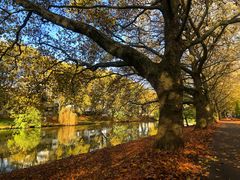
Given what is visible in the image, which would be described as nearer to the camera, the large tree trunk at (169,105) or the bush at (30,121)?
the large tree trunk at (169,105)

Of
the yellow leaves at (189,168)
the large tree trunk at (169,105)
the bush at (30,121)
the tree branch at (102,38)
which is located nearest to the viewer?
the yellow leaves at (189,168)

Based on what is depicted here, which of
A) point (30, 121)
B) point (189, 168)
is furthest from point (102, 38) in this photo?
point (30, 121)

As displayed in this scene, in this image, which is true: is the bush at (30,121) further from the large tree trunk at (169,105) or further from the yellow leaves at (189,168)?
the yellow leaves at (189,168)

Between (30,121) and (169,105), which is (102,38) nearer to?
(169,105)

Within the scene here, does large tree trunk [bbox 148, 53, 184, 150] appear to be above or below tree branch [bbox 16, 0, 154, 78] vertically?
below

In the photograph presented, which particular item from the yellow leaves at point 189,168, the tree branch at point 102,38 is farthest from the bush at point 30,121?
the yellow leaves at point 189,168

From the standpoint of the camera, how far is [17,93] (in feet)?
41.7

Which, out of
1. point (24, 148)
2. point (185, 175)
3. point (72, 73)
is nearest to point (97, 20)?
point (72, 73)

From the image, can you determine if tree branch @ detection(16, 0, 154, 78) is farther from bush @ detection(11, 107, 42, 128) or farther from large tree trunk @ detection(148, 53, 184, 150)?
bush @ detection(11, 107, 42, 128)

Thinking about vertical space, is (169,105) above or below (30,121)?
below

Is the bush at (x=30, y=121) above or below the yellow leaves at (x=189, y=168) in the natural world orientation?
above

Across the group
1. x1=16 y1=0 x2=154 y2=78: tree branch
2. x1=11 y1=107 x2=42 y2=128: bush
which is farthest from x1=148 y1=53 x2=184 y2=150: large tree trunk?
x1=11 y1=107 x2=42 y2=128: bush

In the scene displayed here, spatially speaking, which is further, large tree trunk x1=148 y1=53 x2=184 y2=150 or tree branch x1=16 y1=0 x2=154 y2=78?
tree branch x1=16 y1=0 x2=154 y2=78

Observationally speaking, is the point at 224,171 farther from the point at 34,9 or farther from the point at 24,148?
the point at 24,148
